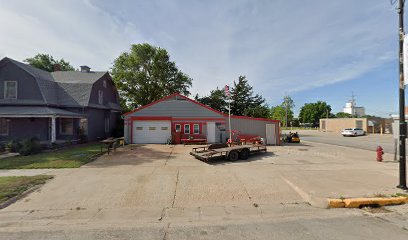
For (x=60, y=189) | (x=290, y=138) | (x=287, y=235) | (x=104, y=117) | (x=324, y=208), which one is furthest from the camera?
(x=104, y=117)

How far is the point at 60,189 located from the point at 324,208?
28.9ft

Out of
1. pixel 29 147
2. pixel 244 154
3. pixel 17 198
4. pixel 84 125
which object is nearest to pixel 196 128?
pixel 244 154

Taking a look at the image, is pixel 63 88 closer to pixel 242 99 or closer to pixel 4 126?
pixel 4 126

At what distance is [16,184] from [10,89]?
1663 centimetres

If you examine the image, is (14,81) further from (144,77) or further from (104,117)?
(144,77)

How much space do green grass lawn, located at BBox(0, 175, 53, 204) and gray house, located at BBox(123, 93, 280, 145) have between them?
11765 millimetres

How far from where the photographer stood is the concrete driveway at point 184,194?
5067 millimetres

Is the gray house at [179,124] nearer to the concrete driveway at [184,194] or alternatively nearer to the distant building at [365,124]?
the concrete driveway at [184,194]

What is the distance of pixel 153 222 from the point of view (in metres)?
4.86

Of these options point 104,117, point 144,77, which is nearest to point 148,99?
point 144,77

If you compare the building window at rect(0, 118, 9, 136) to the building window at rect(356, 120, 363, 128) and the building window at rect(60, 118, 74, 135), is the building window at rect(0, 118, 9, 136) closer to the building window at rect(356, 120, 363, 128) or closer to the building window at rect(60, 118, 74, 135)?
the building window at rect(60, 118, 74, 135)

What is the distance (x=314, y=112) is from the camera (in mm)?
80000

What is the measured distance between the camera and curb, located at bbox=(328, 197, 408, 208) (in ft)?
18.9

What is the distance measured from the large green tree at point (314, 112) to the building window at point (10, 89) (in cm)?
8777
